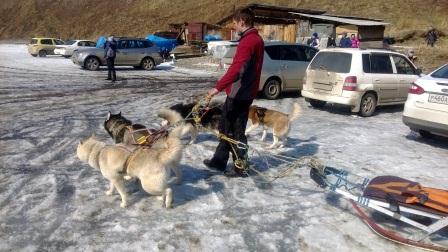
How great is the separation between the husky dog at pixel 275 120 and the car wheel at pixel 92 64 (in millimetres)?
15438

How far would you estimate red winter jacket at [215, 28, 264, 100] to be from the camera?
A: 5113 millimetres

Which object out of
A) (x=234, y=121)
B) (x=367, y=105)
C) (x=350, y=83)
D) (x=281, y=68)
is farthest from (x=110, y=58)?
(x=234, y=121)

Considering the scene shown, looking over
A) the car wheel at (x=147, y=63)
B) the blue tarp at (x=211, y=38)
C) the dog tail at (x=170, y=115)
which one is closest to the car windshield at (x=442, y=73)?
the dog tail at (x=170, y=115)

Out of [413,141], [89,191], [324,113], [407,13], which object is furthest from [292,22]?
→ [89,191]

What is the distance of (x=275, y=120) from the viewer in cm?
732

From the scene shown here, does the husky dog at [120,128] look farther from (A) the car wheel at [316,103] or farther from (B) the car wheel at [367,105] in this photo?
(A) the car wheel at [316,103]

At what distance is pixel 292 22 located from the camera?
33.3 meters

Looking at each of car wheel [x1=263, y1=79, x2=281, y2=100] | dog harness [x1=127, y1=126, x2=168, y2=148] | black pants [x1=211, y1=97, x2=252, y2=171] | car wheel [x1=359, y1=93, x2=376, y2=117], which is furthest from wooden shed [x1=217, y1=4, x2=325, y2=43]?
black pants [x1=211, y1=97, x2=252, y2=171]

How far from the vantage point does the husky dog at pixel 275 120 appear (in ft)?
23.5

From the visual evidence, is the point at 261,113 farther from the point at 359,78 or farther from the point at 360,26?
the point at 360,26

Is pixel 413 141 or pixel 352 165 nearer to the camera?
pixel 352 165

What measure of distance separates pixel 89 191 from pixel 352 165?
12.8 ft

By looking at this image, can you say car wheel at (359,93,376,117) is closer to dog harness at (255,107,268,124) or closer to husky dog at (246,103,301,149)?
husky dog at (246,103,301,149)

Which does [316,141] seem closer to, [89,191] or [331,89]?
[331,89]
